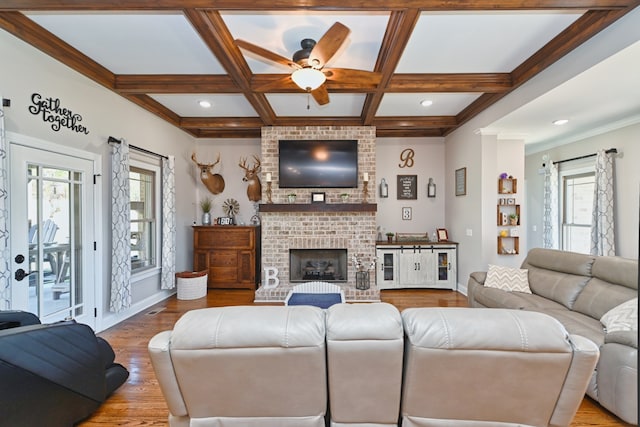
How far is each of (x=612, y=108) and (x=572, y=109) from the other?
18.3 inches

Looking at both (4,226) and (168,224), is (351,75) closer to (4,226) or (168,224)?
(4,226)

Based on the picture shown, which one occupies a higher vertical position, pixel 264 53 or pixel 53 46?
pixel 53 46

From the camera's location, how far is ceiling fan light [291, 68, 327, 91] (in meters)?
2.68

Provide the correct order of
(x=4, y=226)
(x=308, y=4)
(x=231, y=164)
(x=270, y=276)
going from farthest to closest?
(x=231, y=164), (x=270, y=276), (x=4, y=226), (x=308, y=4)

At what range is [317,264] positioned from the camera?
5344 mm

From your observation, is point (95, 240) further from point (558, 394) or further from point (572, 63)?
point (572, 63)

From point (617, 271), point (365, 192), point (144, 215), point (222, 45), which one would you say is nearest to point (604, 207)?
point (617, 271)

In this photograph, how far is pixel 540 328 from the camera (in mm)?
1212

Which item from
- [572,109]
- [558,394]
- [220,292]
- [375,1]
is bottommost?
[220,292]

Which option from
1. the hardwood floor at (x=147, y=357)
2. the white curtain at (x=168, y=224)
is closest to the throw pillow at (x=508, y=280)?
the hardwood floor at (x=147, y=357)

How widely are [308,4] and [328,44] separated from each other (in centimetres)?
32

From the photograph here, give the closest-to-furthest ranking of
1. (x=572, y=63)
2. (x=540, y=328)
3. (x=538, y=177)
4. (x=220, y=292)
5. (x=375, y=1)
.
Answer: (x=540, y=328) < (x=375, y=1) < (x=572, y=63) < (x=220, y=292) < (x=538, y=177)

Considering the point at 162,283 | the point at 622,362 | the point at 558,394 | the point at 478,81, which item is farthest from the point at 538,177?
the point at 162,283

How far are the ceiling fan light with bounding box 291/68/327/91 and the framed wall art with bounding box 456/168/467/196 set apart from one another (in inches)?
131
